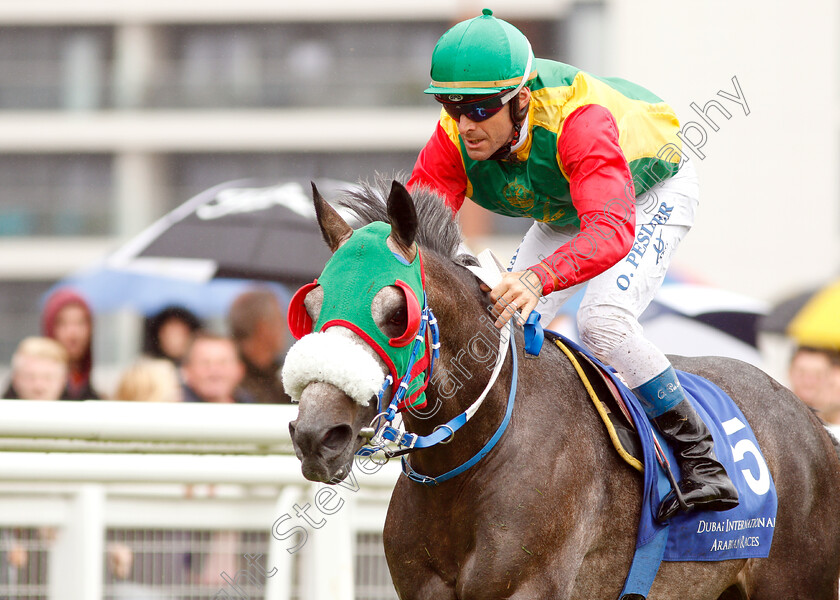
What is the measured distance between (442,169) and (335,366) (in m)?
1.09

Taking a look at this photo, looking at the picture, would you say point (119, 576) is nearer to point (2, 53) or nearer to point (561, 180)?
point (561, 180)

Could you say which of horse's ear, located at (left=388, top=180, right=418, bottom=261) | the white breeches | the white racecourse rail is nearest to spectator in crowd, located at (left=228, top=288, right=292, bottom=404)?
the white racecourse rail

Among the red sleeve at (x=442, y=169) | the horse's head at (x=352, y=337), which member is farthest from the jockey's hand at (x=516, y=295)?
the red sleeve at (x=442, y=169)

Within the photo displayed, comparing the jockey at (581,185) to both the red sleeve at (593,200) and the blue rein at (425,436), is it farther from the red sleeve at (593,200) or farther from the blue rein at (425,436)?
the blue rein at (425,436)

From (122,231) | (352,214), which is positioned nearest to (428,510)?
(352,214)

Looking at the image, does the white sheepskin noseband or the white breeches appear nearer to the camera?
the white sheepskin noseband

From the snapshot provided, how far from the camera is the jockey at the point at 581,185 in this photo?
2607 mm

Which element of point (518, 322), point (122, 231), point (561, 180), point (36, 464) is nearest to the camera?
point (518, 322)

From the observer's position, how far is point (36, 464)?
3.47m

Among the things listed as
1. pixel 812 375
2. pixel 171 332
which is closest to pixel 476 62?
pixel 812 375

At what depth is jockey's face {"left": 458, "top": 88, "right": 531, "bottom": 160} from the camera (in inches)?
107

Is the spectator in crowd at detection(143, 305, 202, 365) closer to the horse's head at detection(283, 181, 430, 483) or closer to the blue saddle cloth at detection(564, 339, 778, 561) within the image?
the blue saddle cloth at detection(564, 339, 778, 561)

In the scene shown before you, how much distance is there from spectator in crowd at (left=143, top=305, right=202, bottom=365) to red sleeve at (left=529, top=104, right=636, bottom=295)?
3.83 m

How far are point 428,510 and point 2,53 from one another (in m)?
29.1
